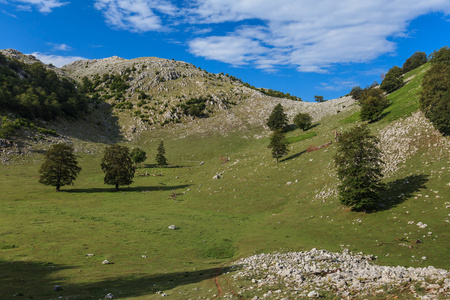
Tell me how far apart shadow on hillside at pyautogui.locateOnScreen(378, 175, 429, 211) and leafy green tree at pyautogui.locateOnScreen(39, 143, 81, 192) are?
2761 inches

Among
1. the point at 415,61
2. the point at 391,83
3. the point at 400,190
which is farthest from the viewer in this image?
the point at 415,61

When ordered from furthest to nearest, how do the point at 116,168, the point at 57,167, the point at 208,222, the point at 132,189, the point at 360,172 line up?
1. the point at 132,189
2. the point at 116,168
3. the point at 57,167
4. the point at 208,222
5. the point at 360,172

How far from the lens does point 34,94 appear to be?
116m

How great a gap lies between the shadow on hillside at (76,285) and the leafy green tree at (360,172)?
23.4 meters

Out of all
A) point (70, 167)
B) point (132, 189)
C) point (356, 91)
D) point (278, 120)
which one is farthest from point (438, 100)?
point (70, 167)

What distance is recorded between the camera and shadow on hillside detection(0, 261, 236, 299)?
51.2 feet

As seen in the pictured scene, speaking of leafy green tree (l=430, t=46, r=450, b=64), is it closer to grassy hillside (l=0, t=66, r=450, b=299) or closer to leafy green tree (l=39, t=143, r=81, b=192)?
grassy hillside (l=0, t=66, r=450, b=299)

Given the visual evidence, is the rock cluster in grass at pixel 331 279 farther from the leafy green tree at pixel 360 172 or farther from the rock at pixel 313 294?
the leafy green tree at pixel 360 172

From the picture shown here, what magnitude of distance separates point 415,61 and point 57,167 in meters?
161

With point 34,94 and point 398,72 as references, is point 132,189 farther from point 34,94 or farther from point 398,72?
point 398,72

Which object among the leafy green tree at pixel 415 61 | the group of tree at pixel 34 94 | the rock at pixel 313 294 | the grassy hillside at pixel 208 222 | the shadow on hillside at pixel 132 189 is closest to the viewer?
the rock at pixel 313 294

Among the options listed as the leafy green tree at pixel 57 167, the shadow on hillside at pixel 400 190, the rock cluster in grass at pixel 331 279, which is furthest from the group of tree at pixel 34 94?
the shadow on hillside at pixel 400 190

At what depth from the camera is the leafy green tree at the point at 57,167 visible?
60031mm

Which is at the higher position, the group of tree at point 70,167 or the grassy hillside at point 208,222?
the group of tree at point 70,167
